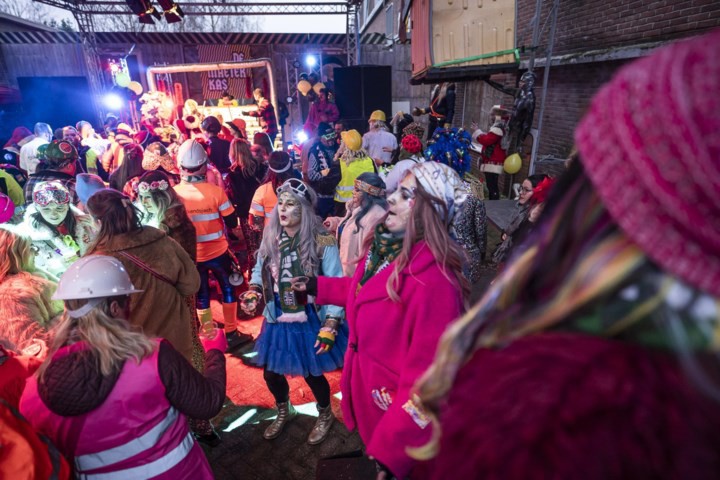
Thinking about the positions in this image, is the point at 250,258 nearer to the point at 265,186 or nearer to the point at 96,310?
the point at 265,186

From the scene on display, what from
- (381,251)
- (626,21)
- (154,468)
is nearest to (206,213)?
(381,251)

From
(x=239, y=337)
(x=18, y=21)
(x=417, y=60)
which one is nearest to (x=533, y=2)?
(x=417, y=60)

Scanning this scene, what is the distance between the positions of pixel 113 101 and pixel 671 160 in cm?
1957

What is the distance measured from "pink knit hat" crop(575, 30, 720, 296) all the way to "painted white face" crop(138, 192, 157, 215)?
4.00 metres

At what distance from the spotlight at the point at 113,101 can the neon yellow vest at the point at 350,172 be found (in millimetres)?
14411

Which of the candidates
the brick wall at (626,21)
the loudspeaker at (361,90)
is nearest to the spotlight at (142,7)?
the loudspeaker at (361,90)

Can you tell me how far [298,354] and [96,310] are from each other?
1740mm

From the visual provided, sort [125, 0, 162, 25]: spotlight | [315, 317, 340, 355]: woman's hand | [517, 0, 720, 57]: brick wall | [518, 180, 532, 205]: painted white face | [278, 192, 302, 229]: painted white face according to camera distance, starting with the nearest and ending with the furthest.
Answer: [315, 317, 340, 355]: woman's hand < [278, 192, 302, 229]: painted white face < [518, 180, 532, 205]: painted white face < [517, 0, 720, 57]: brick wall < [125, 0, 162, 25]: spotlight

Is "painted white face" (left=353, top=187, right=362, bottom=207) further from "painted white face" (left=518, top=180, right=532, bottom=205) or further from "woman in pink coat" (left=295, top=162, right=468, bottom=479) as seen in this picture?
"painted white face" (left=518, top=180, right=532, bottom=205)

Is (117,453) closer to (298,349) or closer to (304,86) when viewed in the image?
(298,349)

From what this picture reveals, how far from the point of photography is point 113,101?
1606 centimetres

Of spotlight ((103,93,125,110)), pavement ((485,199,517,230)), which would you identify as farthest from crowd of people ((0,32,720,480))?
spotlight ((103,93,125,110))

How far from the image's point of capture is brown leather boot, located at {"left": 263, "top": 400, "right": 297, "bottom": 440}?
3475mm

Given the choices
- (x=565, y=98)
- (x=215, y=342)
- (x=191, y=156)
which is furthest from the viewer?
(x=565, y=98)
